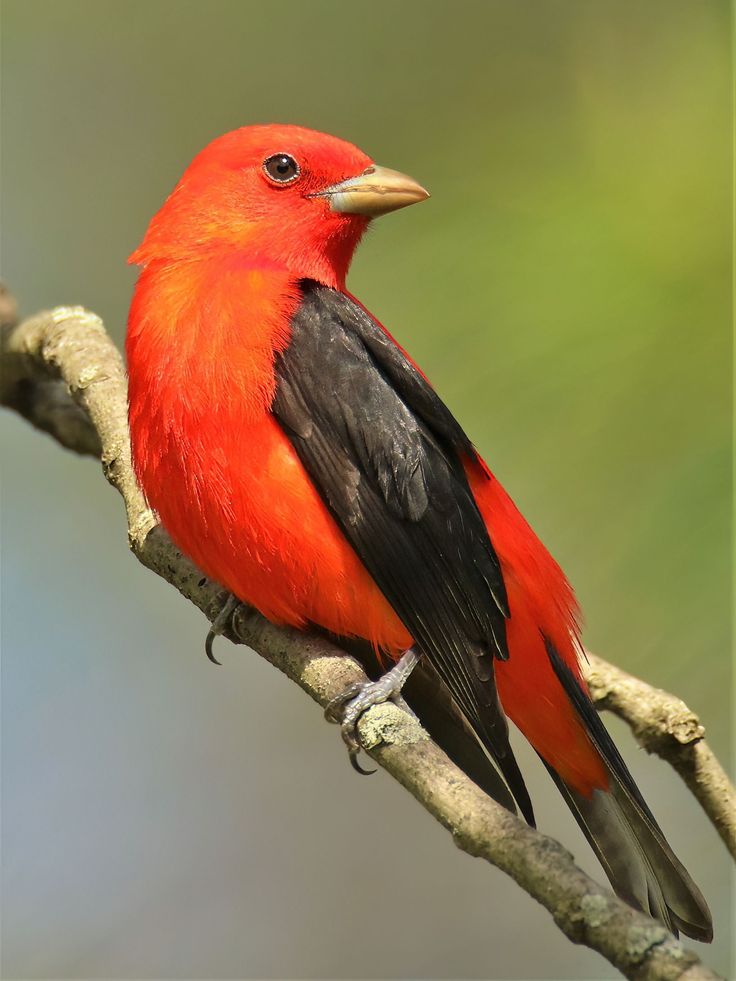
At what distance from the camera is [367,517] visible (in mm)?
3975

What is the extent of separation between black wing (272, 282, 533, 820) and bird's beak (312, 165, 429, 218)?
51 cm

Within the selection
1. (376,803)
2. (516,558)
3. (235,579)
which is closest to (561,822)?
(376,803)

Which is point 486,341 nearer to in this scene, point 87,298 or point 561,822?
point 561,822

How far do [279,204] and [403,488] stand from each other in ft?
4.47

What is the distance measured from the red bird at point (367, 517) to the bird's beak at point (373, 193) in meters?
0.01

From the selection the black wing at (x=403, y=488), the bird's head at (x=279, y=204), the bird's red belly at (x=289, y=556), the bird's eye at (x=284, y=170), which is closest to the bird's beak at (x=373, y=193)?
the bird's head at (x=279, y=204)

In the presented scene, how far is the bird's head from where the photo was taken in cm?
454

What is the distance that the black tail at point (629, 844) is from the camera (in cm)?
394

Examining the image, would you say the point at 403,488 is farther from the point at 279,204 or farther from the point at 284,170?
the point at 284,170

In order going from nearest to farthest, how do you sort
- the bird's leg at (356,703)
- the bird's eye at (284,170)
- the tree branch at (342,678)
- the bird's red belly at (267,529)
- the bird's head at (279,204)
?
the tree branch at (342,678) < the bird's leg at (356,703) < the bird's red belly at (267,529) < the bird's head at (279,204) < the bird's eye at (284,170)

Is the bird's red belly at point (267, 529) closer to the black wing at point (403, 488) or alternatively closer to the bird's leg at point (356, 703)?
the black wing at point (403, 488)

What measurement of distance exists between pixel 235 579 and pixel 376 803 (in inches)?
139

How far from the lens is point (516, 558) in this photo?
4.29 m

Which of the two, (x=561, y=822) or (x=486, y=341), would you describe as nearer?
(x=486, y=341)
